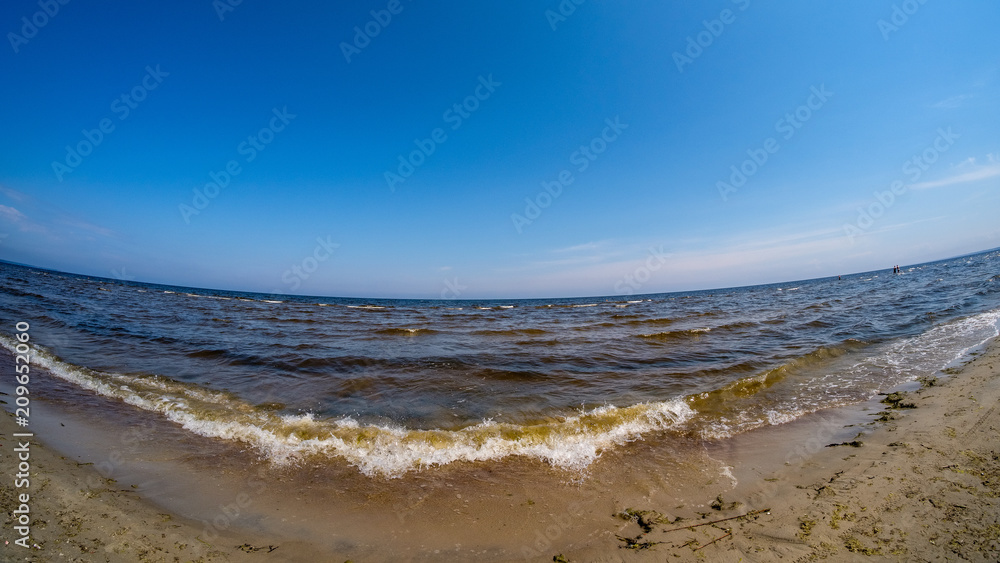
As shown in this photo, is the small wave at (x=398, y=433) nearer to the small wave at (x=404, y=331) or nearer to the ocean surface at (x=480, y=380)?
the ocean surface at (x=480, y=380)

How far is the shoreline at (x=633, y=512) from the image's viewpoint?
10.6 feet

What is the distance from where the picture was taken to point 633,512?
3.98 metres

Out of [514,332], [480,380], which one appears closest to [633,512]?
[480,380]

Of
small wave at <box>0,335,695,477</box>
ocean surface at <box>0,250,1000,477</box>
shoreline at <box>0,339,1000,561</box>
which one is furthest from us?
ocean surface at <box>0,250,1000,477</box>

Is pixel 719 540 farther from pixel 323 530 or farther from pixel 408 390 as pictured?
pixel 408 390

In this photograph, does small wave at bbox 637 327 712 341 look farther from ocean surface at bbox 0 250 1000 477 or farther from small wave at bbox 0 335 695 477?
small wave at bbox 0 335 695 477

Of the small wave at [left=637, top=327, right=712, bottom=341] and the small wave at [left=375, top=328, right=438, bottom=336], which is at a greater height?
the small wave at [left=637, top=327, right=712, bottom=341]

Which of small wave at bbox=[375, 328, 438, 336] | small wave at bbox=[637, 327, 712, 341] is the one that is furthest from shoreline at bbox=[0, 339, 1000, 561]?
small wave at bbox=[375, 328, 438, 336]

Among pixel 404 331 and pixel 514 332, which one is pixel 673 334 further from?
pixel 404 331

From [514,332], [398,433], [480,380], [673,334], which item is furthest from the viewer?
[514,332]

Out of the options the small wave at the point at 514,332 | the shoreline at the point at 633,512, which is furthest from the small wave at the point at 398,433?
the small wave at the point at 514,332

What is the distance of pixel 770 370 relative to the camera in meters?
9.59

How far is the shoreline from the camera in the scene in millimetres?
3240

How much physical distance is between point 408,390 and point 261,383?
388cm
